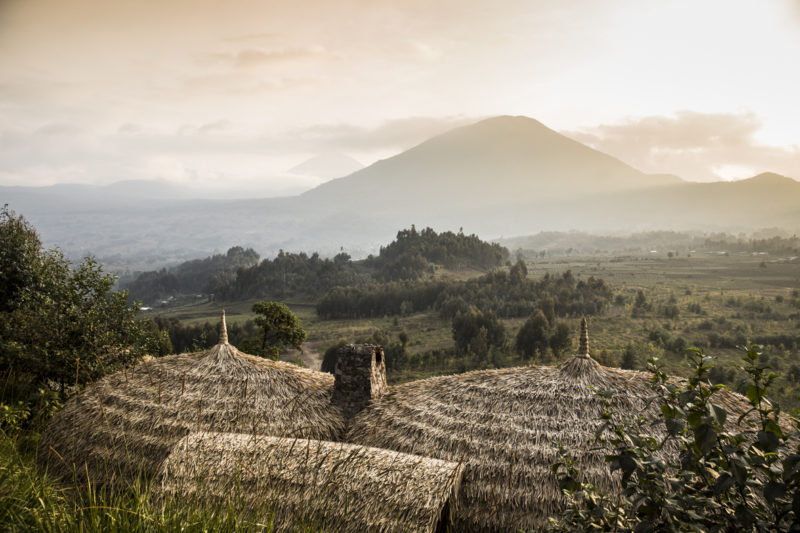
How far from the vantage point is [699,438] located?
233cm

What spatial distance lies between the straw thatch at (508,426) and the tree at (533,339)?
34206mm

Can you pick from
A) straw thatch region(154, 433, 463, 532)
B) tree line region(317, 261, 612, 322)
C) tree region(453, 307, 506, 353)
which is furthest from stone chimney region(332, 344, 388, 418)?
tree line region(317, 261, 612, 322)

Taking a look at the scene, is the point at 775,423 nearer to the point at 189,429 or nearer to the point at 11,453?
the point at 11,453

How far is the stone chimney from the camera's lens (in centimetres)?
1002

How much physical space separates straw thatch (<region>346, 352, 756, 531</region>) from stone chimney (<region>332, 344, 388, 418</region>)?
0.98 feet

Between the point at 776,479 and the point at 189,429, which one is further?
the point at 189,429

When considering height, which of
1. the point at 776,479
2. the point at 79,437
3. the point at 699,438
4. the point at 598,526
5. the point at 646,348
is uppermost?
the point at 699,438

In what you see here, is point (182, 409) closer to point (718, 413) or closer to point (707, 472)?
point (707, 472)

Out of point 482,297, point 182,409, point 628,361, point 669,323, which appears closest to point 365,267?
point 482,297

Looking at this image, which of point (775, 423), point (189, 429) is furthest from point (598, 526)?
point (189, 429)

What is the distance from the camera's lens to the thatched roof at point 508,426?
7.86 meters

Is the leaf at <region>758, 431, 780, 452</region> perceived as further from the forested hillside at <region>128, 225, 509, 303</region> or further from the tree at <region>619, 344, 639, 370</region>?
the forested hillside at <region>128, 225, 509, 303</region>

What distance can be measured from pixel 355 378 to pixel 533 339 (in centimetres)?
3615

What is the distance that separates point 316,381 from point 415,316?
180ft
